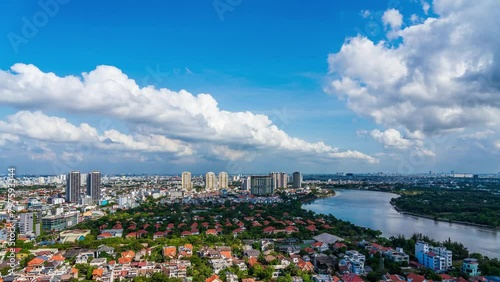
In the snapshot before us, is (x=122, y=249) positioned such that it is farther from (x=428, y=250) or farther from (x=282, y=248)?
(x=428, y=250)

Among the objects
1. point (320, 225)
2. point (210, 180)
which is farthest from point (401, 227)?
point (210, 180)

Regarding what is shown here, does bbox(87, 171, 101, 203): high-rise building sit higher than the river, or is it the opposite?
bbox(87, 171, 101, 203): high-rise building

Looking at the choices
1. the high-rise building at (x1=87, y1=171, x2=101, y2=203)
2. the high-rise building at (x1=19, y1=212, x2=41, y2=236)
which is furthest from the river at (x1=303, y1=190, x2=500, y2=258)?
the high-rise building at (x1=87, y1=171, x2=101, y2=203)

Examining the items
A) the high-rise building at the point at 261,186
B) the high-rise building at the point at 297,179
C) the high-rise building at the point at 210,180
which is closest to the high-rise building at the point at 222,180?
the high-rise building at the point at 210,180

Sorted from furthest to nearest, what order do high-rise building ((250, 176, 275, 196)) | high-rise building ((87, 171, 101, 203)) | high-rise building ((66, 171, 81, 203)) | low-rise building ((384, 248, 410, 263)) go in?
high-rise building ((250, 176, 275, 196))
high-rise building ((87, 171, 101, 203))
high-rise building ((66, 171, 81, 203))
low-rise building ((384, 248, 410, 263))

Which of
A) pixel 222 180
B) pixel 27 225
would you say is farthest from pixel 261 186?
pixel 27 225

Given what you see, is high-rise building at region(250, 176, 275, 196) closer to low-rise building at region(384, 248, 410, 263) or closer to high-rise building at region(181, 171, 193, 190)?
high-rise building at region(181, 171, 193, 190)

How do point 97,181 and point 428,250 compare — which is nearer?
point 428,250

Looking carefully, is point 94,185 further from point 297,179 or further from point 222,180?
point 297,179

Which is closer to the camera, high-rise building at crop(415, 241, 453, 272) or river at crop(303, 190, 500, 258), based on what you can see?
high-rise building at crop(415, 241, 453, 272)
